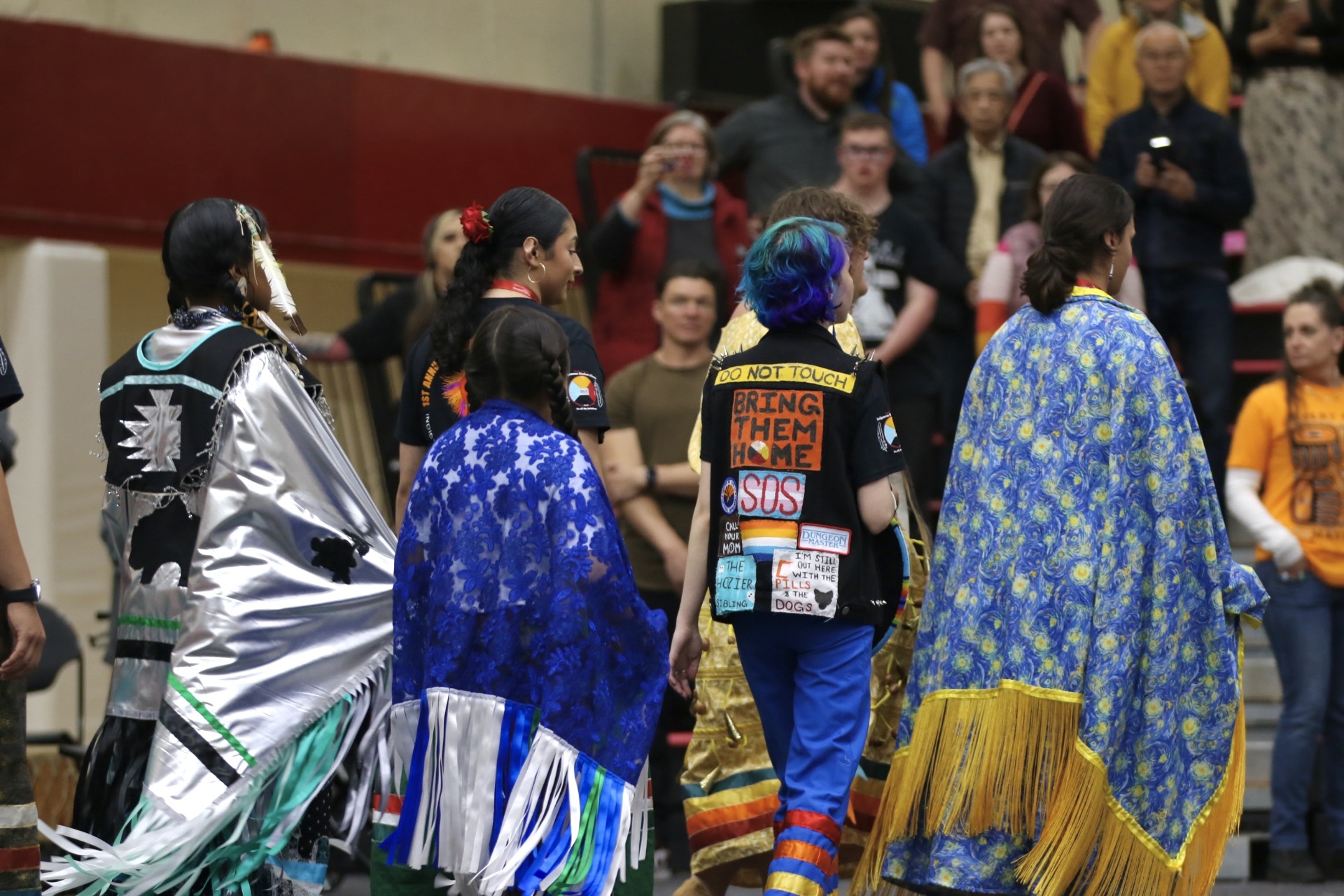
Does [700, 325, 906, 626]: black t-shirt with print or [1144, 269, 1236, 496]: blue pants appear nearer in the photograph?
[700, 325, 906, 626]: black t-shirt with print

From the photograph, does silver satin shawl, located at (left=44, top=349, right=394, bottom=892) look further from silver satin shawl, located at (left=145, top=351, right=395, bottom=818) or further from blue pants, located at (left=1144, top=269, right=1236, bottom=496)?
blue pants, located at (left=1144, top=269, right=1236, bottom=496)

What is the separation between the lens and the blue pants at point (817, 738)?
435 cm

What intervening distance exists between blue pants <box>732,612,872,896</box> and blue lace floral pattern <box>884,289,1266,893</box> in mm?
357

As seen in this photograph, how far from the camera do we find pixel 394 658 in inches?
166

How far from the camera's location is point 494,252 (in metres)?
4.57

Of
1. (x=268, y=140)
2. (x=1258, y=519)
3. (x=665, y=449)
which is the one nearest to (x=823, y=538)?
(x=665, y=449)

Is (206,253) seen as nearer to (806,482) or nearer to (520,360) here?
(520,360)

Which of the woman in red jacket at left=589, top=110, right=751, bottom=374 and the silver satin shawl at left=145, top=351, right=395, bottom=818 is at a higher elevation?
the woman in red jacket at left=589, top=110, right=751, bottom=374

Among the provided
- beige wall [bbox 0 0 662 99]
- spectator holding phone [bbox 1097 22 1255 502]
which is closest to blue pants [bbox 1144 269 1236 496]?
spectator holding phone [bbox 1097 22 1255 502]

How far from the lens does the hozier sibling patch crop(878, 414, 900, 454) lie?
4.37 meters

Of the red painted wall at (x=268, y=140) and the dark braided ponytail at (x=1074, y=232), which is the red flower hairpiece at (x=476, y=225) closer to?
the dark braided ponytail at (x=1074, y=232)

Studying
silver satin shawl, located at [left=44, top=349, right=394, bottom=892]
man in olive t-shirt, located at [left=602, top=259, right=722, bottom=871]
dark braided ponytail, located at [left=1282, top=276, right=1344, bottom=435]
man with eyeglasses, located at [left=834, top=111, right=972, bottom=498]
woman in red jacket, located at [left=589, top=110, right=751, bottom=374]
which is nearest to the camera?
silver satin shawl, located at [left=44, top=349, right=394, bottom=892]

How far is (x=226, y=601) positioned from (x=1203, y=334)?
15.2 ft

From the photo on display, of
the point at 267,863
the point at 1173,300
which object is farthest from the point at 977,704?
the point at 1173,300
